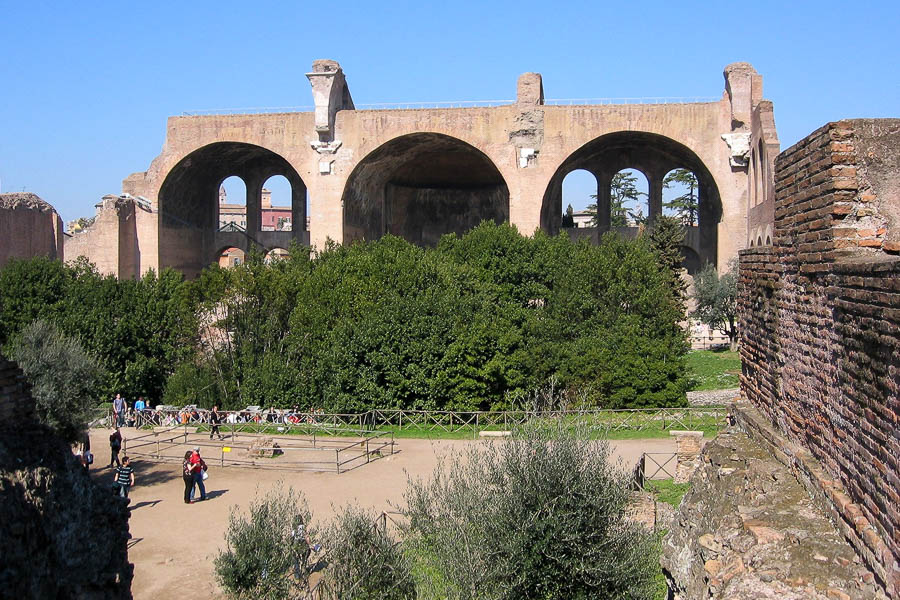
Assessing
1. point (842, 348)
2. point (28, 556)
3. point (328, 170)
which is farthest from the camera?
point (328, 170)

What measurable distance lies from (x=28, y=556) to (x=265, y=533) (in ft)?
9.94

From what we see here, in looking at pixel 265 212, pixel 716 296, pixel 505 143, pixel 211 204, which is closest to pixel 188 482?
pixel 505 143

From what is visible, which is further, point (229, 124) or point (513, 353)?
point (229, 124)

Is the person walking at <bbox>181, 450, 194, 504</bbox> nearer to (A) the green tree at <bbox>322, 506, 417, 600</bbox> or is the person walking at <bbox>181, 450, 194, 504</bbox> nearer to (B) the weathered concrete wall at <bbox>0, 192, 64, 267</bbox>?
(A) the green tree at <bbox>322, 506, 417, 600</bbox>

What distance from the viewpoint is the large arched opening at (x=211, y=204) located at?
2562 cm

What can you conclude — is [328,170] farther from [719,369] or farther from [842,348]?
[842,348]

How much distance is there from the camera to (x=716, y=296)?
2462 centimetres

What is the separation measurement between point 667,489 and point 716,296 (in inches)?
593

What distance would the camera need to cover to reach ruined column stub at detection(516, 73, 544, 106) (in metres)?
23.3

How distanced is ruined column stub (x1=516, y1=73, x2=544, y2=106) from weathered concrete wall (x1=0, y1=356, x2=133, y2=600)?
19.6 meters

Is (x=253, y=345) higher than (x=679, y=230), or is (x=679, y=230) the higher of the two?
(x=679, y=230)

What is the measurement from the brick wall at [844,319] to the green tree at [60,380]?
10.2m

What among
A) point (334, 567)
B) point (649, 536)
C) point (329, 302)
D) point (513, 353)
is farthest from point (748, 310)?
point (329, 302)

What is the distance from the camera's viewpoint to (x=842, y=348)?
373cm
